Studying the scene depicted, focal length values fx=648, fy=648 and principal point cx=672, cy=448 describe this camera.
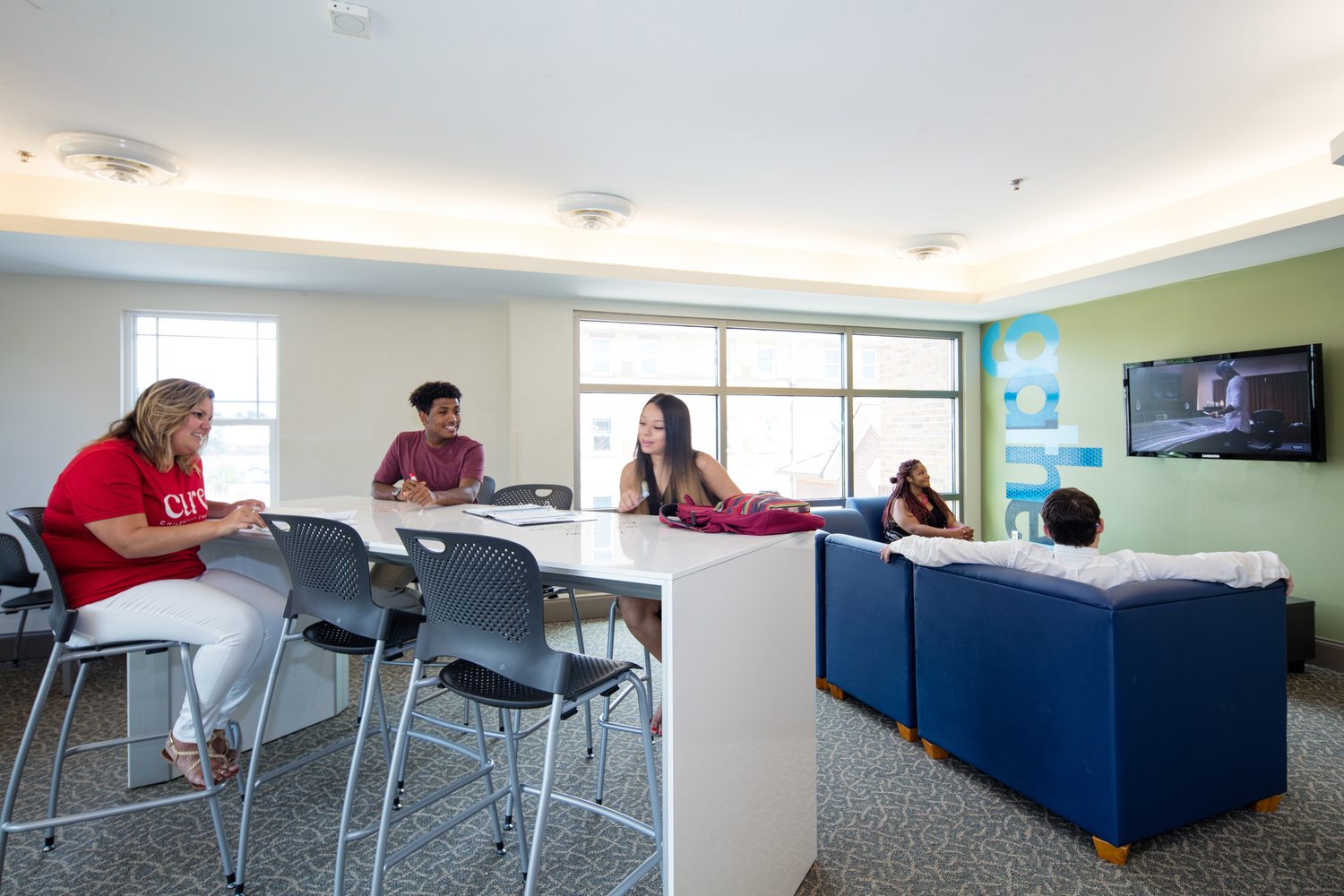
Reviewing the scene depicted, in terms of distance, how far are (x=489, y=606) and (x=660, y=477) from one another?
4.20 ft

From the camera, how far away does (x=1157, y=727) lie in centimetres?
198

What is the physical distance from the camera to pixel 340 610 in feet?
6.20

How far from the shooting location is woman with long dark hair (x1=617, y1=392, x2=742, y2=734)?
2551mm

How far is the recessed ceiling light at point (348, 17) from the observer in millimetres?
2170

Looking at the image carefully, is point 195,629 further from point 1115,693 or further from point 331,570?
point 1115,693

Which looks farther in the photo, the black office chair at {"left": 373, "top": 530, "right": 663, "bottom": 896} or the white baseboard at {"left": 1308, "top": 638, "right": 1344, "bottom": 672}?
the white baseboard at {"left": 1308, "top": 638, "right": 1344, "bottom": 672}

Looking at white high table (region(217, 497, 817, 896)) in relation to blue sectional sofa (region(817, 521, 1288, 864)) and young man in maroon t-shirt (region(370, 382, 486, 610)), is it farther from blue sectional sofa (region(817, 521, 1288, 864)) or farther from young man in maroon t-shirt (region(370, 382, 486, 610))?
young man in maroon t-shirt (region(370, 382, 486, 610))

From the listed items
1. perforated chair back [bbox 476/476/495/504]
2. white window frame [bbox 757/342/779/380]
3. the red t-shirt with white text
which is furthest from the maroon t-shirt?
white window frame [bbox 757/342/779/380]

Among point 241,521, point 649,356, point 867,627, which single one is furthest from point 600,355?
point 241,521

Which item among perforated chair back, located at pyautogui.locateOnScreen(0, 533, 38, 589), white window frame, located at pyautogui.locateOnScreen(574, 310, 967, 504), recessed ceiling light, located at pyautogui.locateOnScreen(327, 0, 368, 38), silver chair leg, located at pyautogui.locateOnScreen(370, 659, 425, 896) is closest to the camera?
silver chair leg, located at pyautogui.locateOnScreen(370, 659, 425, 896)

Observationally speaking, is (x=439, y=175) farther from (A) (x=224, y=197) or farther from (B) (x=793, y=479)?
(B) (x=793, y=479)

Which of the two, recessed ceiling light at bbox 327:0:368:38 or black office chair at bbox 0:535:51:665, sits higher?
recessed ceiling light at bbox 327:0:368:38

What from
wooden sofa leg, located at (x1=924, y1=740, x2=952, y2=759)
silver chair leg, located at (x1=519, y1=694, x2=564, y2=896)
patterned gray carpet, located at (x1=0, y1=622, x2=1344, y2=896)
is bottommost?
patterned gray carpet, located at (x1=0, y1=622, x2=1344, y2=896)

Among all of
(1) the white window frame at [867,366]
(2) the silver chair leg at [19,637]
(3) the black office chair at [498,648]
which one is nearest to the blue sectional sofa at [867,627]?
(3) the black office chair at [498,648]
